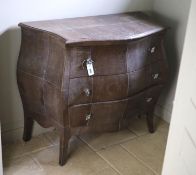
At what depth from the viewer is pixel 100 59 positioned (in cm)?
184

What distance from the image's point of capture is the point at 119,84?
194cm

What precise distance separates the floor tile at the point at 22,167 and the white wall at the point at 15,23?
206mm

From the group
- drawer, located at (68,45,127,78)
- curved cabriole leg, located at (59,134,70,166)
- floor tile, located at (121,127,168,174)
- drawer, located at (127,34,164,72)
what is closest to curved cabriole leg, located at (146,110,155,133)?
floor tile, located at (121,127,168,174)

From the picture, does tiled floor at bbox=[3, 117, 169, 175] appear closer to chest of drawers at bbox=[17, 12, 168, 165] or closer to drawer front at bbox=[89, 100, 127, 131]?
chest of drawers at bbox=[17, 12, 168, 165]

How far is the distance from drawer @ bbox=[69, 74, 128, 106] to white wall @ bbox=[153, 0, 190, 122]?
570mm

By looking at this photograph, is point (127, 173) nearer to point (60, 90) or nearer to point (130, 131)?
point (130, 131)

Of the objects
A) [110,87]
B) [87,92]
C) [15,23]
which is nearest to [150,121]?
[110,87]

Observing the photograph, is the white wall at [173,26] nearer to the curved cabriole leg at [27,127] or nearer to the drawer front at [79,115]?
the drawer front at [79,115]

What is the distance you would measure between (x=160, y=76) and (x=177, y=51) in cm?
25

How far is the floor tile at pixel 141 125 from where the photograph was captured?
2447mm

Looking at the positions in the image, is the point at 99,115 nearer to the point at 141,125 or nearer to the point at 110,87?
the point at 110,87

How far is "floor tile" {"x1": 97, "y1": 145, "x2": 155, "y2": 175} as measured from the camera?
2.04 m

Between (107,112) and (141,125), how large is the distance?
0.61 meters

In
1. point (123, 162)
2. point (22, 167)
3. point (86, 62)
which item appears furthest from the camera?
point (123, 162)
